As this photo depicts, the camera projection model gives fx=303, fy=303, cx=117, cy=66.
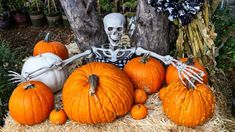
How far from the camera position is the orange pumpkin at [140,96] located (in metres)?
1.85

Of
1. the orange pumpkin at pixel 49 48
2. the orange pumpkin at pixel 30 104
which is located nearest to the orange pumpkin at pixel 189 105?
the orange pumpkin at pixel 30 104

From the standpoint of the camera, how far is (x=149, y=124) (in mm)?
1748

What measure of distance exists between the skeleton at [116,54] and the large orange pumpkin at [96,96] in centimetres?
30

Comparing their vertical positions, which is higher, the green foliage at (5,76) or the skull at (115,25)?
the skull at (115,25)

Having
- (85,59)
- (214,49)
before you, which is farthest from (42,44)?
(214,49)

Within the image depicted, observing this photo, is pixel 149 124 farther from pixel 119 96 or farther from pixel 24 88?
pixel 24 88

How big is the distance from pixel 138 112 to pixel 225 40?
1490mm

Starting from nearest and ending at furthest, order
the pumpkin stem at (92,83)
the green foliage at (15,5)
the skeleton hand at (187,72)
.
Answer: the pumpkin stem at (92,83) → the skeleton hand at (187,72) → the green foliage at (15,5)

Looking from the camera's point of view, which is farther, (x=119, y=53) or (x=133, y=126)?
(x=119, y=53)

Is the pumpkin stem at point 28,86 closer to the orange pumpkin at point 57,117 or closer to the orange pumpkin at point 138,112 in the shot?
the orange pumpkin at point 57,117

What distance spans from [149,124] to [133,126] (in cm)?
9

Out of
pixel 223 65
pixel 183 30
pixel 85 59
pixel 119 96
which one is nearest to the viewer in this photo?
pixel 119 96

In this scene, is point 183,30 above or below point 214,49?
above

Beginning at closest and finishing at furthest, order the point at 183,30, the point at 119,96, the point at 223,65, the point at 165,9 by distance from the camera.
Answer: the point at 119,96 < the point at 165,9 < the point at 183,30 < the point at 223,65
